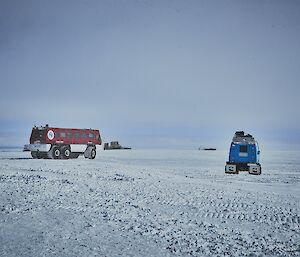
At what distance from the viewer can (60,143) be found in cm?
2209

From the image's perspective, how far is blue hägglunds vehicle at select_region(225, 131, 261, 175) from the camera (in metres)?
13.5

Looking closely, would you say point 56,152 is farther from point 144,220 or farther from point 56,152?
point 144,220

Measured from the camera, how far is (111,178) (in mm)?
12266

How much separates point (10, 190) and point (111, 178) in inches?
172

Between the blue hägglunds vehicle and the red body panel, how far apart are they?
43.9ft

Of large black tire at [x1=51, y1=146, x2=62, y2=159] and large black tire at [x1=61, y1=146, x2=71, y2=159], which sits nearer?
large black tire at [x1=51, y1=146, x2=62, y2=159]

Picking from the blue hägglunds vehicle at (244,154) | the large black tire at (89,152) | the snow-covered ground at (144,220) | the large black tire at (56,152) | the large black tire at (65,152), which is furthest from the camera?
the large black tire at (89,152)

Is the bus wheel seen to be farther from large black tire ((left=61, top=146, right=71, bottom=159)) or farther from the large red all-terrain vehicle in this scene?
large black tire ((left=61, top=146, right=71, bottom=159))

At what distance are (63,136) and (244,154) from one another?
46.0ft

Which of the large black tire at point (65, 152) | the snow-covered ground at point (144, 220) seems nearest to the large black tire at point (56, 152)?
the large black tire at point (65, 152)

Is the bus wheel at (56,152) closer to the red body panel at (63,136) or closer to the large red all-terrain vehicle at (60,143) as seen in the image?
the large red all-terrain vehicle at (60,143)

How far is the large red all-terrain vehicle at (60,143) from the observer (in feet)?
70.7

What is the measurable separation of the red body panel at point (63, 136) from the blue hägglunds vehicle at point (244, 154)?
526 inches

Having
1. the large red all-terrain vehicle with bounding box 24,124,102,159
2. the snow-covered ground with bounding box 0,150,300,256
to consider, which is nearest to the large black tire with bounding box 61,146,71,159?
the large red all-terrain vehicle with bounding box 24,124,102,159
